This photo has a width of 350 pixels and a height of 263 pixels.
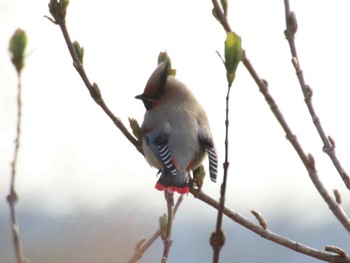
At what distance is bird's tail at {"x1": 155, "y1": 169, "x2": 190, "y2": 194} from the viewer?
15.5 feet

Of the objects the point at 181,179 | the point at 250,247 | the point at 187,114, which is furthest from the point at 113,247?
the point at 250,247

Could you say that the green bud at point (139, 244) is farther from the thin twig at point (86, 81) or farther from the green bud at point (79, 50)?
the green bud at point (79, 50)

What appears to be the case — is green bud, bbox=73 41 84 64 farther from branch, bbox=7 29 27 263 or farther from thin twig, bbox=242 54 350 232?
branch, bbox=7 29 27 263

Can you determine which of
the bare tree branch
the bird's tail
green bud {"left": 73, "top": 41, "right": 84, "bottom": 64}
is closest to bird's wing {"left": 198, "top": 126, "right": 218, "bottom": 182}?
the bird's tail

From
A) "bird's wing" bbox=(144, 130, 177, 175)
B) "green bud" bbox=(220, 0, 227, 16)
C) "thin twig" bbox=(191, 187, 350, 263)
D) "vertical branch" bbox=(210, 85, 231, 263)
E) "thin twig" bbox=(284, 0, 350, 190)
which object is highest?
"bird's wing" bbox=(144, 130, 177, 175)

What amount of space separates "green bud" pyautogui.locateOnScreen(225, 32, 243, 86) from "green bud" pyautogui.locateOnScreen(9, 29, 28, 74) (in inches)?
20.6

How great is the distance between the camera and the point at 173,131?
5527 millimetres

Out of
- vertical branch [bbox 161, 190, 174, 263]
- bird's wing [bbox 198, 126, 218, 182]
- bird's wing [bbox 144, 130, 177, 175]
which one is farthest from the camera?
bird's wing [bbox 144, 130, 177, 175]

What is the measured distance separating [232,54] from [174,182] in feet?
5.70

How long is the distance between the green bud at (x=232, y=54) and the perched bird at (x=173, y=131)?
62.4 inches

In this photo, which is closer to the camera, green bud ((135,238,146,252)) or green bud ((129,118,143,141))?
green bud ((135,238,146,252))

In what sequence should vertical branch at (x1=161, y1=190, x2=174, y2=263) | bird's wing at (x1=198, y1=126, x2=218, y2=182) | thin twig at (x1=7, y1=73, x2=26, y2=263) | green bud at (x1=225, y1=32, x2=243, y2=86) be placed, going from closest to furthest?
thin twig at (x1=7, y1=73, x2=26, y2=263), green bud at (x1=225, y1=32, x2=243, y2=86), vertical branch at (x1=161, y1=190, x2=174, y2=263), bird's wing at (x1=198, y1=126, x2=218, y2=182)

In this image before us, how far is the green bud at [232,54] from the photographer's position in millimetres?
3031

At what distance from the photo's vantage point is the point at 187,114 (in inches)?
223
